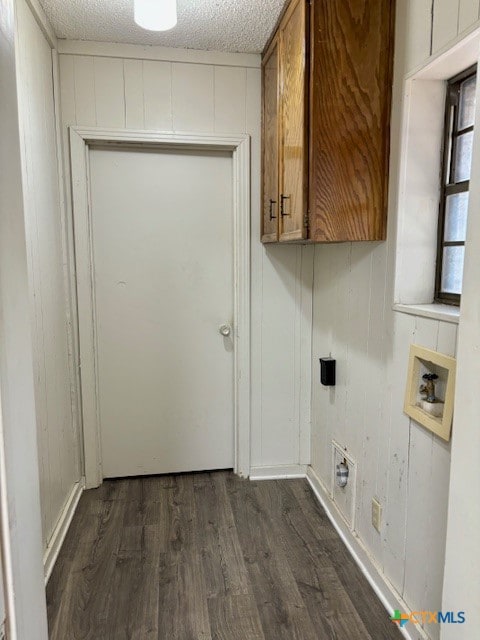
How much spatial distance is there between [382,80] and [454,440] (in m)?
1.27

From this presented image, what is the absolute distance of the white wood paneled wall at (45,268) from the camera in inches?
68.2

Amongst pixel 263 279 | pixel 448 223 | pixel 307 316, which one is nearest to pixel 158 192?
pixel 263 279

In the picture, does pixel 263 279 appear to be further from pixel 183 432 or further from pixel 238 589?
pixel 238 589

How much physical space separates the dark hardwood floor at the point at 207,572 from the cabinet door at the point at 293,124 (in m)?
1.40

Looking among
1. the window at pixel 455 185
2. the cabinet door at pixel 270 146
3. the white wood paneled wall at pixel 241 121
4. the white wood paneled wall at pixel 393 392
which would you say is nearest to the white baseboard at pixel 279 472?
the white wood paneled wall at pixel 241 121

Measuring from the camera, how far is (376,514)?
1.71 metres

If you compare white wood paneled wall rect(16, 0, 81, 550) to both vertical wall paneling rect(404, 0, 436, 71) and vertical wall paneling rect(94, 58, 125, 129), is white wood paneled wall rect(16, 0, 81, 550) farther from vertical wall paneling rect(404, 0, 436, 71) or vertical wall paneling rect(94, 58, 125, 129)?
vertical wall paneling rect(404, 0, 436, 71)

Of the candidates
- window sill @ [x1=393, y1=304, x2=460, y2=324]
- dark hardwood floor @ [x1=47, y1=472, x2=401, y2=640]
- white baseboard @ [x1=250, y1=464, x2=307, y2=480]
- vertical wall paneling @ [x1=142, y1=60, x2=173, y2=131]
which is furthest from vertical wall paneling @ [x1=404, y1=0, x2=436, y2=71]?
white baseboard @ [x1=250, y1=464, x2=307, y2=480]

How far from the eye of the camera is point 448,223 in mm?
1474

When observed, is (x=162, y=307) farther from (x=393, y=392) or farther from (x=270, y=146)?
(x=393, y=392)

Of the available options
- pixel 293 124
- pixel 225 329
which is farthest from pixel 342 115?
pixel 225 329

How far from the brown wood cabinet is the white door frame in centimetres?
74

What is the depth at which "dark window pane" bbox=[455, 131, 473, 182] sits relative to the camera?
4.49ft

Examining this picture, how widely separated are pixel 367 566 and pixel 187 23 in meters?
2.55
